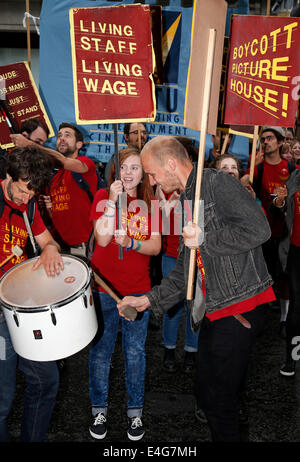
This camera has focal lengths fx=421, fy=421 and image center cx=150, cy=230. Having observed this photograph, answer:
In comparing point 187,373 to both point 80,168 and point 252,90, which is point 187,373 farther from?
point 252,90

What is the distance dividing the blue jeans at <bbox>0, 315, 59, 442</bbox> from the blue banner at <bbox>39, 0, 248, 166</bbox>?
2.96m

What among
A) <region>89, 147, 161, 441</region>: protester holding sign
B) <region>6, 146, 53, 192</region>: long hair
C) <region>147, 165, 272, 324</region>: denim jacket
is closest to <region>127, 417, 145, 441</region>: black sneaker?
<region>89, 147, 161, 441</region>: protester holding sign

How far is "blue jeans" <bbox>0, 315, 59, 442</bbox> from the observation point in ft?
7.97

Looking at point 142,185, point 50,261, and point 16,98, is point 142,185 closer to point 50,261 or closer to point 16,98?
point 50,261

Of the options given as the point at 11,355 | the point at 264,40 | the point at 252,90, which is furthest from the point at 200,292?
the point at 264,40

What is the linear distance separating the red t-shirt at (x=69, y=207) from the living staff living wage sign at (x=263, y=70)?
167 centimetres

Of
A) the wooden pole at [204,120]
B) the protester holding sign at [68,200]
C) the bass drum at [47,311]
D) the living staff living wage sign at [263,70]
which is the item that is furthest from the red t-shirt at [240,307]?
the protester holding sign at [68,200]

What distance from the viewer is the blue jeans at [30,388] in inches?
95.6

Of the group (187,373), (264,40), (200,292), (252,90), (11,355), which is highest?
(264,40)

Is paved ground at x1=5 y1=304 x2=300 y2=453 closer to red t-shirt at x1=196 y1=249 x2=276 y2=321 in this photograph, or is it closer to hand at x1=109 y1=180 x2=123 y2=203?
red t-shirt at x1=196 y1=249 x2=276 y2=321

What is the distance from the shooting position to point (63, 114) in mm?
5055

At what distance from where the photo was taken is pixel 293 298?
3.76 m

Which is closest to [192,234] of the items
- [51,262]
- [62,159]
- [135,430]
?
[51,262]
